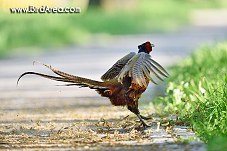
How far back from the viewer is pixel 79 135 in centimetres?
712

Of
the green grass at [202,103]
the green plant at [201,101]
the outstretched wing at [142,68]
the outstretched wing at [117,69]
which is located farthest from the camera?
the outstretched wing at [117,69]

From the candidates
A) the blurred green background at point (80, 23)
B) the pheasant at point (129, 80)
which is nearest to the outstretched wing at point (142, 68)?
the pheasant at point (129, 80)

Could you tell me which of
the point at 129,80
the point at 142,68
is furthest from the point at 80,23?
the point at 142,68

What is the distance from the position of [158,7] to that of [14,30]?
805 inches

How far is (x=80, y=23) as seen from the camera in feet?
89.7

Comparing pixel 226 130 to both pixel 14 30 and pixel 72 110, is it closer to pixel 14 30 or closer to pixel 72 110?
pixel 72 110

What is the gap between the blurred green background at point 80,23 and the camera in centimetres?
2130

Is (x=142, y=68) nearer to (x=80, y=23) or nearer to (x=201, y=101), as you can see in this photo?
(x=201, y=101)

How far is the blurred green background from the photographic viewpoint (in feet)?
69.9

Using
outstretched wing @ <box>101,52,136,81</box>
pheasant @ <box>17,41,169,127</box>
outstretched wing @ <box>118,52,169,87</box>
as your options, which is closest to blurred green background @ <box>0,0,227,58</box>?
outstretched wing @ <box>101,52,136,81</box>

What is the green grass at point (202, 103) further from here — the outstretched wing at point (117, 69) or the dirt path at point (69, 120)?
the outstretched wing at point (117, 69)

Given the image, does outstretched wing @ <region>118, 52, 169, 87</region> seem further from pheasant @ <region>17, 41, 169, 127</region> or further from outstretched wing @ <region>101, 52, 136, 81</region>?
outstretched wing @ <region>101, 52, 136, 81</region>

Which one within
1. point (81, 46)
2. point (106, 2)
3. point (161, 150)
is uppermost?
point (106, 2)

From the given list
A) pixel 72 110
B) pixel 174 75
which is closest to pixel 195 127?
pixel 72 110
